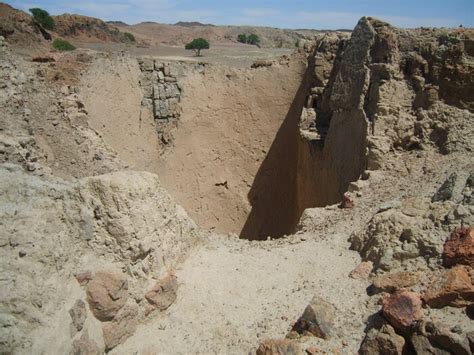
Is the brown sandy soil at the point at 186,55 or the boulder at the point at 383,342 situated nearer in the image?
the boulder at the point at 383,342

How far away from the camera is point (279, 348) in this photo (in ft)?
13.6

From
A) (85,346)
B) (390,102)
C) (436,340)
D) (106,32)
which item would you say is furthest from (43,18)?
(436,340)

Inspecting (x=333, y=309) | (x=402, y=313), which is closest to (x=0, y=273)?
(x=333, y=309)

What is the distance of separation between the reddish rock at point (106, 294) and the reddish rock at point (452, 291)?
9.89 feet

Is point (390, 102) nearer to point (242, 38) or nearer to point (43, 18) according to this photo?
point (43, 18)

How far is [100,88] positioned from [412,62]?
617 centimetres

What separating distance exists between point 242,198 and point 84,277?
731 centimetres

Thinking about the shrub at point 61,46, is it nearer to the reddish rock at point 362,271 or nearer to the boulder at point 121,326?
the boulder at point 121,326

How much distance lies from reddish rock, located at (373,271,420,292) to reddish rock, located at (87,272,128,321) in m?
2.72

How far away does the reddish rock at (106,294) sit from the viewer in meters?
4.26

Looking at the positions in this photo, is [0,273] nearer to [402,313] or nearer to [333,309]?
[333,309]

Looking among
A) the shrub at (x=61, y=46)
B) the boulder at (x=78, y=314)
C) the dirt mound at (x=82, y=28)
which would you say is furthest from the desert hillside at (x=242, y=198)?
the dirt mound at (x=82, y=28)

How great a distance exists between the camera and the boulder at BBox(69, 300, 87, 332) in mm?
4008

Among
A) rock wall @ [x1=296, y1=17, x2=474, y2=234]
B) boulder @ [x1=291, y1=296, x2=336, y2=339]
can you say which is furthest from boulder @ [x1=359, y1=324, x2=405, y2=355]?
rock wall @ [x1=296, y1=17, x2=474, y2=234]
